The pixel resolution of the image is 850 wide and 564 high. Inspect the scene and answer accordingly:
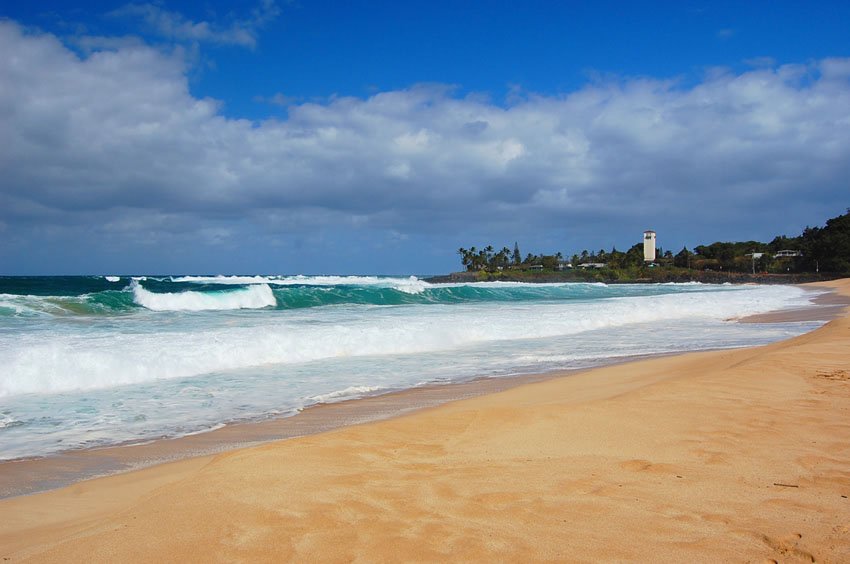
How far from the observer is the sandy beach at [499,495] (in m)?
2.81

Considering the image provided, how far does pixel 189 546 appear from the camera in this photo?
9.47 feet

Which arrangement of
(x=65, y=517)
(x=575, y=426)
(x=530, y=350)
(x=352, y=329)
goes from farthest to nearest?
(x=352, y=329)
(x=530, y=350)
(x=575, y=426)
(x=65, y=517)

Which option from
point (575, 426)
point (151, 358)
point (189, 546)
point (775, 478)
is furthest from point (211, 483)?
point (151, 358)

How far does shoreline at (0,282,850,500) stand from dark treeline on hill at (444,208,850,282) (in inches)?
3184

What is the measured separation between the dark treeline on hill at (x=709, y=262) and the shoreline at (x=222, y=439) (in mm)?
80869

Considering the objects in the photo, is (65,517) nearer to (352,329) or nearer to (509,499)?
(509,499)

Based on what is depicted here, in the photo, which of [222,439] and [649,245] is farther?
[649,245]

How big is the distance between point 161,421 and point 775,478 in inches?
241

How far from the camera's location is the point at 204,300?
30.9m

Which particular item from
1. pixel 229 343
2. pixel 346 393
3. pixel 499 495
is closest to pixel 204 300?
pixel 229 343

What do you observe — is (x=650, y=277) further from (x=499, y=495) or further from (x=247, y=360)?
(x=499, y=495)

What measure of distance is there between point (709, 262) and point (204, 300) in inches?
3692

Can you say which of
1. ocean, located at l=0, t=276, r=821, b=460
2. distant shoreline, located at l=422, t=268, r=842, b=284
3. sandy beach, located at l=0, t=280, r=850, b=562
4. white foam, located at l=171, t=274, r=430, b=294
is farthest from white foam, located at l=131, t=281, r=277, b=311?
distant shoreline, located at l=422, t=268, r=842, b=284

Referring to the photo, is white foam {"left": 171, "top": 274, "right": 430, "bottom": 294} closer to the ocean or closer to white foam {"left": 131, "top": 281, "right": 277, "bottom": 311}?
white foam {"left": 131, "top": 281, "right": 277, "bottom": 311}
